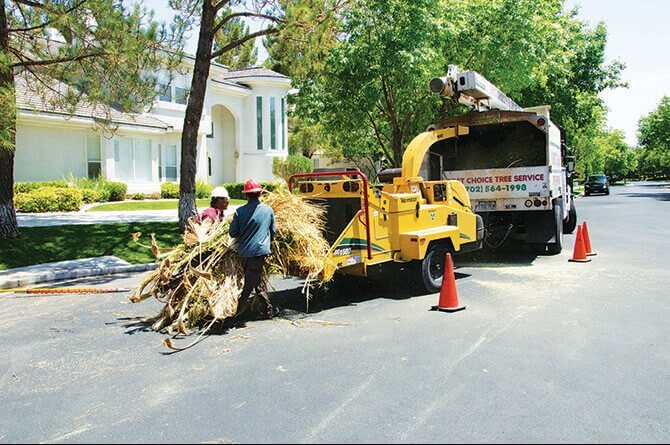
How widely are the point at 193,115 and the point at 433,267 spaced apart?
28.5ft

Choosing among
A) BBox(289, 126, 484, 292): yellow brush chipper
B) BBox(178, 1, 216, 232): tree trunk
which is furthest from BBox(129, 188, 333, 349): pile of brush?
BBox(178, 1, 216, 232): tree trunk

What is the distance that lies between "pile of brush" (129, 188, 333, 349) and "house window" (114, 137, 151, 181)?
20537 mm

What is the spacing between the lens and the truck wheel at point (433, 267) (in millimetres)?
8820

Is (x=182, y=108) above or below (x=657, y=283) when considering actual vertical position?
above

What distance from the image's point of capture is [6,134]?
11.2 metres

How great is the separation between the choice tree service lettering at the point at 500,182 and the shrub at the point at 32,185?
1618cm

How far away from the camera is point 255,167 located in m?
34.5

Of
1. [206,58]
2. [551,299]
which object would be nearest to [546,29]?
[206,58]

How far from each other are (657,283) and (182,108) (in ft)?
84.8

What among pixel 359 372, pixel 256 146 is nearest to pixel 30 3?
pixel 359 372

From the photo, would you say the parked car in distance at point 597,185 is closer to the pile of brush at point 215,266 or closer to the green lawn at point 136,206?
the green lawn at point 136,206

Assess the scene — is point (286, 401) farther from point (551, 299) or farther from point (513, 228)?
point (513, 228)

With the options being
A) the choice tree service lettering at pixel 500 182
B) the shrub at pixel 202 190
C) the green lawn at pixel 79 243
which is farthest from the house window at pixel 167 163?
the choice tree service lettering at pixel 500 182

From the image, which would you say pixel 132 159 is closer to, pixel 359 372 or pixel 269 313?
pixel 269 313
